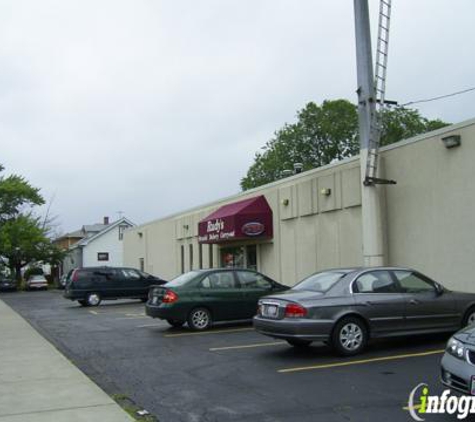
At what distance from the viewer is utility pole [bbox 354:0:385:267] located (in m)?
16.5

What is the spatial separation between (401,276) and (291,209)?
10.6 metres

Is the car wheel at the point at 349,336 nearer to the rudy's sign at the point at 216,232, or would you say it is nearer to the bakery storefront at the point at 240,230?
the bakery storefront at the point at 240,230

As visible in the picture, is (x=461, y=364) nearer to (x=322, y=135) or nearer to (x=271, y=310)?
(x=271, y=310)

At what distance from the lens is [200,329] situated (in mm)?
14820

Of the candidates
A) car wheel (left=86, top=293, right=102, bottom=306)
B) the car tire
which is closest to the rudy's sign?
car wheel (left=86, top=293, right=102, bottom=306)

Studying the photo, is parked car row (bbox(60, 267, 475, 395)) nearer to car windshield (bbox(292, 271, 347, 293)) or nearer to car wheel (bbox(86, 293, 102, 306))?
car windshield (bbox(292, 271, 347, 293))

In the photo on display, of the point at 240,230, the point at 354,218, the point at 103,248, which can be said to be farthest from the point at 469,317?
the point at 103,248

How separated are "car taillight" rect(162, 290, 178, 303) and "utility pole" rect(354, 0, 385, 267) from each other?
530 centimetres

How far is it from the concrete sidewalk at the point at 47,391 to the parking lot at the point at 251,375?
1.04ft

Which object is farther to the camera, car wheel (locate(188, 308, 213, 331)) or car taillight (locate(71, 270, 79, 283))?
car taillight (locate(71, 270, 79, 283))

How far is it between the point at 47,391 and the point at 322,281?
4858 millimetres

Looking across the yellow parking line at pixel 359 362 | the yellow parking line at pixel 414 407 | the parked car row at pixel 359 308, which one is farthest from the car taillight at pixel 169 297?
the yellow parking line at pixel 414 407

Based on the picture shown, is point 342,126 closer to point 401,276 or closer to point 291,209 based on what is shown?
point 291,209

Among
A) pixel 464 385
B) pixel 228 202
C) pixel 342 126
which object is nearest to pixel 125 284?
pixel 228 202
